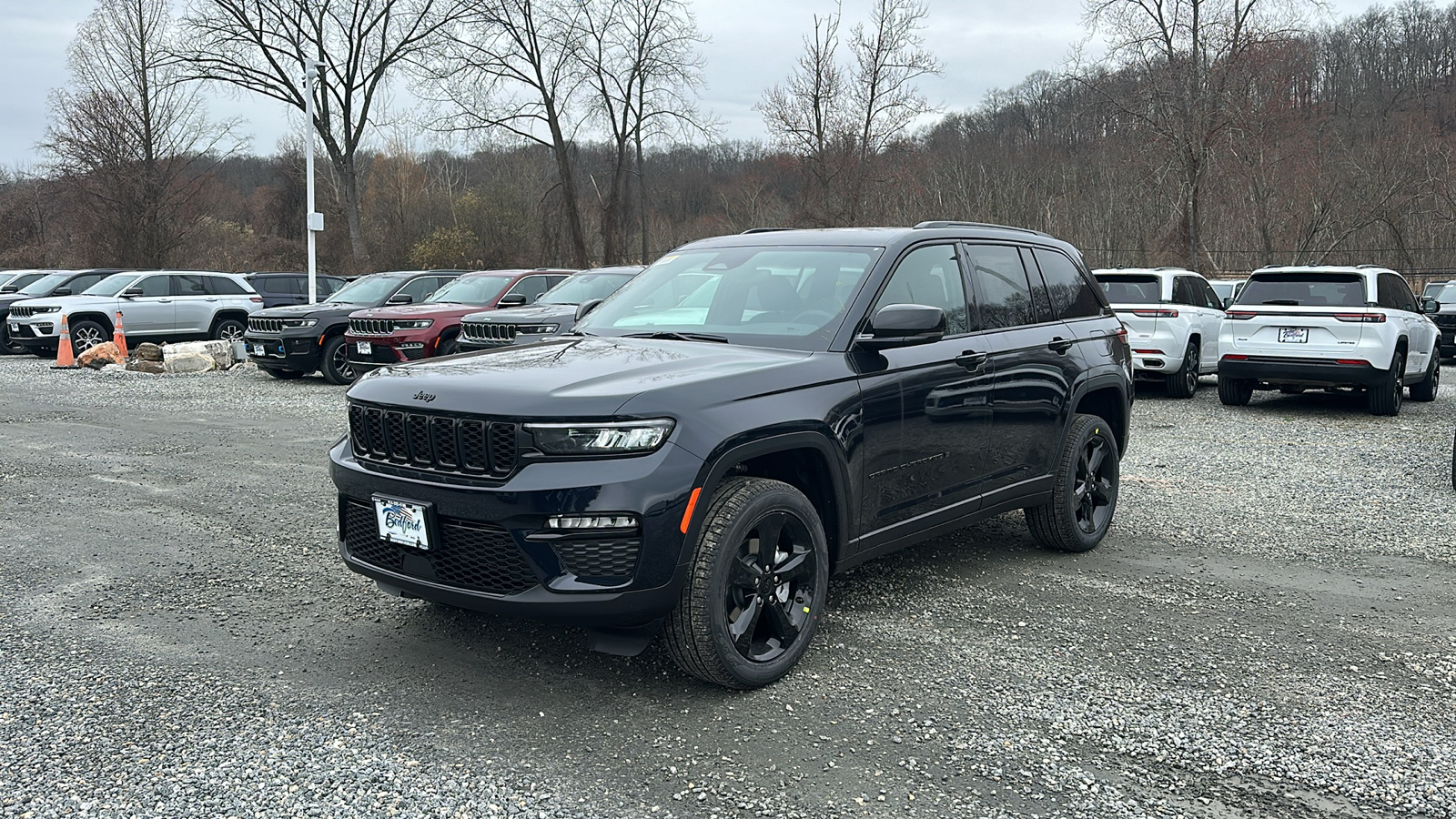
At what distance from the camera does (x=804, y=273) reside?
5000 millimetres

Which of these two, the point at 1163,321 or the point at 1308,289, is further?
the point at 1163,321

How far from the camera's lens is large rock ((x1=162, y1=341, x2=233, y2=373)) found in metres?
17.9

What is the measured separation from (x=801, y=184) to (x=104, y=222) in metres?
24.1

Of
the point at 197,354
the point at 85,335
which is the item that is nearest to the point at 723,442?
the point at 197,354

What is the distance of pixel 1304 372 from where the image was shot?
12.2m

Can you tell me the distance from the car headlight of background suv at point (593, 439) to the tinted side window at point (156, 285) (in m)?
20.2

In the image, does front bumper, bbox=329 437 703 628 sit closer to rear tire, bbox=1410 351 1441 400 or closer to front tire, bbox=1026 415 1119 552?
front tire, bbox=1026 415 1119 552

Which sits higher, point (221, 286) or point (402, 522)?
point (221, 286)

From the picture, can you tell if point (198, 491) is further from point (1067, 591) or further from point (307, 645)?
point (1067, 591)

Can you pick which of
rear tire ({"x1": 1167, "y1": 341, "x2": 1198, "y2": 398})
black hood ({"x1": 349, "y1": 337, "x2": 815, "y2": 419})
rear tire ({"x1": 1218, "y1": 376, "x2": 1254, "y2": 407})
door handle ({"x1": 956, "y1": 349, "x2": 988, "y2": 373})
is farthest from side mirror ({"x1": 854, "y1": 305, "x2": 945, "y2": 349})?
rear tire ({"x1": 1167, "y1": 341, "x2": 1198, "y2": 398})

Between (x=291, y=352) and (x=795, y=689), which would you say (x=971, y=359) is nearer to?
(x=795, y=689)

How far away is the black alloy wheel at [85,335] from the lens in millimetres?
20000

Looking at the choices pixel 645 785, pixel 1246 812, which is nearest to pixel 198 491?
pixel 645 785

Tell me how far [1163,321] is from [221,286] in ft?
57.6
